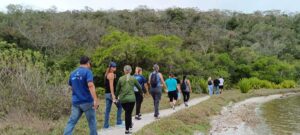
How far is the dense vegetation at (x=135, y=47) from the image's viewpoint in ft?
45.5

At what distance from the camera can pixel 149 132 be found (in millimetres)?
11461

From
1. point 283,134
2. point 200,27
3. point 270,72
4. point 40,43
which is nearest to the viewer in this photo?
point 283,134

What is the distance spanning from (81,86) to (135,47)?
27.8 metres

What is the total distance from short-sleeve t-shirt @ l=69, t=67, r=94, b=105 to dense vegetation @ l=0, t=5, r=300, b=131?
445 centimetres

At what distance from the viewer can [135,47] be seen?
36938 millimetres

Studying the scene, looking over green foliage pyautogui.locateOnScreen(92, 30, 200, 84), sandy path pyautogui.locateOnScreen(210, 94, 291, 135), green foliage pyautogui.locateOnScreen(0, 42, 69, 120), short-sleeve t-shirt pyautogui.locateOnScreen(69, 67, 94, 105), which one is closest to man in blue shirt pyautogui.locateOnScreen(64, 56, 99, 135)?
short-sleeve t-shirt pyautogui.locateOnScreen(69, 67, 94, 105)

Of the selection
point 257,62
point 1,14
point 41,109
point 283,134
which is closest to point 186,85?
point 283,134

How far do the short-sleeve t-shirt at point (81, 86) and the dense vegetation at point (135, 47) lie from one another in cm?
445

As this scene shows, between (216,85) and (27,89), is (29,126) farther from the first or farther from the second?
(216,85)

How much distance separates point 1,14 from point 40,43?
16855mm

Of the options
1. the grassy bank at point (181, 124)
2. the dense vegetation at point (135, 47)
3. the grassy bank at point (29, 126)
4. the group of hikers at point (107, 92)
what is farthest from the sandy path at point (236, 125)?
the dense vegetation at point (135, 47)

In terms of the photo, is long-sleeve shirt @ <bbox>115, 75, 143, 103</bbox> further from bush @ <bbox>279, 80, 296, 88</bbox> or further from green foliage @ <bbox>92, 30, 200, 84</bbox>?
bush @ <bbox>279, 80, 296, 88</bbox>

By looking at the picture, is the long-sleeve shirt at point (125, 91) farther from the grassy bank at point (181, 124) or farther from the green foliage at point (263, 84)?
the green foliage at point (263, 84)

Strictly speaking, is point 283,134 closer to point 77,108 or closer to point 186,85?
point 186,85
